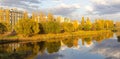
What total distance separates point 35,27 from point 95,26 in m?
64.7

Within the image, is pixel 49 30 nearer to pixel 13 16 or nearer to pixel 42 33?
pixel 42 33

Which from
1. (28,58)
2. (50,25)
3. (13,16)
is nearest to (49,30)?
(50,25)

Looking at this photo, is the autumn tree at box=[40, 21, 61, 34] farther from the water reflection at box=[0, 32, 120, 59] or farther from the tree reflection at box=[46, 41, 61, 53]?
the tree reflection at box=[46, 41, 61, 53]

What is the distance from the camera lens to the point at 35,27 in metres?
68.8

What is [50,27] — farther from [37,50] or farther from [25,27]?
[37,50]

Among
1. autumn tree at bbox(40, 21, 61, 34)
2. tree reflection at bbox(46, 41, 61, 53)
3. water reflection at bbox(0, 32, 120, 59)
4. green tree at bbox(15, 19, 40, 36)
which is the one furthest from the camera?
autumn tree at bbox(40, 21, 61, 34)

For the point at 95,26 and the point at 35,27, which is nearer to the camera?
the point at 35,27

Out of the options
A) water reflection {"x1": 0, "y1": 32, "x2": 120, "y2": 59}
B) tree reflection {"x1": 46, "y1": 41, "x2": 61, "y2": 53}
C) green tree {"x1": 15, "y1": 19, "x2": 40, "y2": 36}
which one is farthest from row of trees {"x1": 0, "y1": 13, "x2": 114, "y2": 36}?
tree reflection {"x1": 46, "y1": 41, "x2": 61, "y2": 53}

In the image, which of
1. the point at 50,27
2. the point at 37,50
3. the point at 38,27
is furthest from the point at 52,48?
the point at 50,27

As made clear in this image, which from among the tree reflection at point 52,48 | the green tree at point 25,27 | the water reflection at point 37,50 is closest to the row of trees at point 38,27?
the green tree at point 25,27

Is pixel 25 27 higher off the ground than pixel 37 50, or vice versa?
pixel 25 27

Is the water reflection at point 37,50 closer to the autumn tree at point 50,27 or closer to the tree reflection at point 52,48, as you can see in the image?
the tree reflection at point 52,48

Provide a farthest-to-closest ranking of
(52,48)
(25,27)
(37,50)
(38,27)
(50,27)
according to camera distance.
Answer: (50,27), (38,27), (25,27), (52,48), (37,50)

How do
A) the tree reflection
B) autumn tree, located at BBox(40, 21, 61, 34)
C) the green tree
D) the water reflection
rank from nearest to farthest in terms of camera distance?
the water reflection < the tree reflection < the green tree < autumn tree, located at BBox(40, 21, 61, 34)
